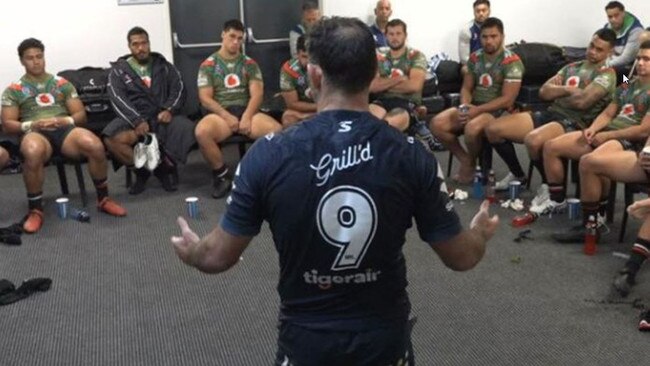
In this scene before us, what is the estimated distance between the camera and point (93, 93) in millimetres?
6043

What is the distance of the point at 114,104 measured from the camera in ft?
17.2

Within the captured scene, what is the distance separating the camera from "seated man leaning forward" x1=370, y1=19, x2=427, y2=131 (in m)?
5.38

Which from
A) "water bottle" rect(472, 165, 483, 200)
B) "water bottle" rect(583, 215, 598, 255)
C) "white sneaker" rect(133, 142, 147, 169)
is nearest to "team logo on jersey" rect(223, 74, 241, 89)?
"white sneaker" rect(133, 142, 147, 169)

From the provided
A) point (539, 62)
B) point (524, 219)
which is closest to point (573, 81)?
point (524, 219)

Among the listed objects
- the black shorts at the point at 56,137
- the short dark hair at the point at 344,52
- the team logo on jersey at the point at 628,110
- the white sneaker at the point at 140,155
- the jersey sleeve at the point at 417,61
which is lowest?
the white sneaker at the point at 140,155

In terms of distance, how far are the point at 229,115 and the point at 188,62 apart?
65.2 inches

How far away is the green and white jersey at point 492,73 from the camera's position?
16.6ft

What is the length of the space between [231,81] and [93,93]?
4.29 ft

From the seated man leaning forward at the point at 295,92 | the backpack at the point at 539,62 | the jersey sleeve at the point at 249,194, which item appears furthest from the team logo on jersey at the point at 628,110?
the jersey sleeve at the point at 249,194

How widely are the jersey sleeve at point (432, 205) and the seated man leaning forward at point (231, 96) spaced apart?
12.5 feet

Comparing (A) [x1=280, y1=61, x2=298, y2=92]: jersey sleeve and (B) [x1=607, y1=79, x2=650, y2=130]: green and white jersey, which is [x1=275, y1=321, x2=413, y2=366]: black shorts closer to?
(B) [x1=607, y1=79, x2=650, y2=130]: green and white jersey

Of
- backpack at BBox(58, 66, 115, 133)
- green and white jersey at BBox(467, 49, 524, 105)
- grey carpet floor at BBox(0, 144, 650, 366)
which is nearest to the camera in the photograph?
grey carpet floor at BBox(0, 144, 650, 366)

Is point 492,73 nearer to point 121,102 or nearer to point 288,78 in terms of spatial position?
point 288,78

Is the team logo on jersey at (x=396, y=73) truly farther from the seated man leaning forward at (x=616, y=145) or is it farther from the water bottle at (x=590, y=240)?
the water bottle at (x=590, y=240)
